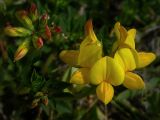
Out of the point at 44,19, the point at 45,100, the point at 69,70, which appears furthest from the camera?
the point at 69,70

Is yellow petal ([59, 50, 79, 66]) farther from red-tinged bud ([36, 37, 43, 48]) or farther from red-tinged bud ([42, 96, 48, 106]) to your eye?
red-tinged bud ([42, 96, 48, 106])

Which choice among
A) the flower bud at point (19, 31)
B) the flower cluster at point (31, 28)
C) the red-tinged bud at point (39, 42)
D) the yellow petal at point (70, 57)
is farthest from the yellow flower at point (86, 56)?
the flower bud at point (19, 31)

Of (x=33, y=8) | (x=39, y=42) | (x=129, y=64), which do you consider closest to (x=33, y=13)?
(x=33, y=8)

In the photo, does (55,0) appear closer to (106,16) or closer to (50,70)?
(50,70)

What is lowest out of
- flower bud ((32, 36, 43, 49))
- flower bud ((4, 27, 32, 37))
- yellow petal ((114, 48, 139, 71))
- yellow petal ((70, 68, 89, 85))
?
yellow petal ((70, 68, 89, 85))

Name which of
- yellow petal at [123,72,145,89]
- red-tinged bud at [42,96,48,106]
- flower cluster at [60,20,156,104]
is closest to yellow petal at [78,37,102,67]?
flower cluster at [60,20,156,104]

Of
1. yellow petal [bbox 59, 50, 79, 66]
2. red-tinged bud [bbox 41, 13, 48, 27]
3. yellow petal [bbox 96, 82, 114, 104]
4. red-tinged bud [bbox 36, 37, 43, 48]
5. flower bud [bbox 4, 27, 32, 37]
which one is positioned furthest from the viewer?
flower bud [bbox 4, 27, 32, 37]

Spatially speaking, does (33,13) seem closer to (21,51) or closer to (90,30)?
(21,51)
